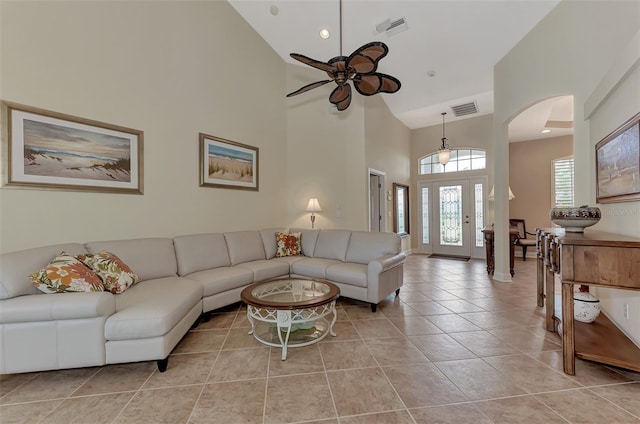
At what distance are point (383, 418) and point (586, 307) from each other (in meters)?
2.17

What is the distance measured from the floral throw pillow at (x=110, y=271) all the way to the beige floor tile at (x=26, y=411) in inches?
33.8

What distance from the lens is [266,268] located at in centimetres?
363

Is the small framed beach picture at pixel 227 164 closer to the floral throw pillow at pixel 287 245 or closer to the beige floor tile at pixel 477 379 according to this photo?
the floral throw pillow at pixel 287 245

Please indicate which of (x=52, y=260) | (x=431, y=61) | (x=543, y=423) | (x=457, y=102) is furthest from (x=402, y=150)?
(x=52, y=260)

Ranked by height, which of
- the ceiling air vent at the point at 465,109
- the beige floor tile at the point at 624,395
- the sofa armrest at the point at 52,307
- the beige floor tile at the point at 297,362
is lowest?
the beige floor tile at the point at 297,362

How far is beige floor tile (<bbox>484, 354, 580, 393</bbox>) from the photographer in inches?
71.5

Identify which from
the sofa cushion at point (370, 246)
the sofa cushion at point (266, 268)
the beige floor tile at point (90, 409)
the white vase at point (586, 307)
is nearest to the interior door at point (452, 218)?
the sofa cushion at point (370, 246)

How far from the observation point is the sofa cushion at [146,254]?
109 inches

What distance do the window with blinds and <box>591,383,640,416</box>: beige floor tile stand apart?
236 inches

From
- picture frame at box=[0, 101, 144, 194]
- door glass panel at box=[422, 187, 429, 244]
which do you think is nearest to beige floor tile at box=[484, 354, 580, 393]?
picture frame at box=[0, 101, 144, 194]

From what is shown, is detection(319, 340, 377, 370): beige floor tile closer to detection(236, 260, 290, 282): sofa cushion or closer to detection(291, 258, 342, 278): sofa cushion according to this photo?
detection(291, 258, 342, 278): sofa cushion

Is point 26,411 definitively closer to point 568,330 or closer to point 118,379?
point 118,379

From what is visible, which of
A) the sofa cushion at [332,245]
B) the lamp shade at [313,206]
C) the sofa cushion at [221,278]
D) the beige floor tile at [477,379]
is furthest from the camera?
the lamp shade at [313,206]

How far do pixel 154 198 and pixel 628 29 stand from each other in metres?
4.96
